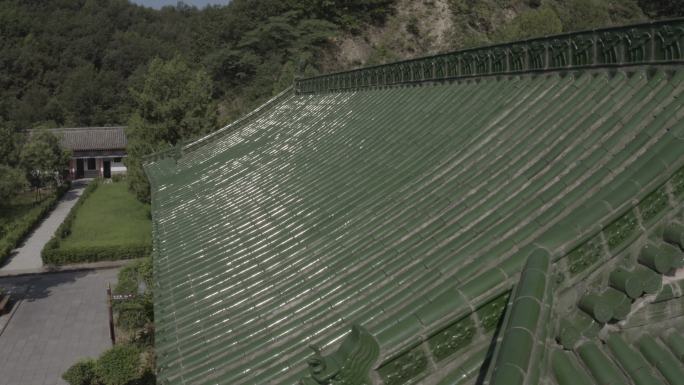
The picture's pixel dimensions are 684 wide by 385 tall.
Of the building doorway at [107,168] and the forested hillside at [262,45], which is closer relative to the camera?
the building doorway at [107,168]

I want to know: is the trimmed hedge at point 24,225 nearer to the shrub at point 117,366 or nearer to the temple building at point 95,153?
the temple building at point 95,153

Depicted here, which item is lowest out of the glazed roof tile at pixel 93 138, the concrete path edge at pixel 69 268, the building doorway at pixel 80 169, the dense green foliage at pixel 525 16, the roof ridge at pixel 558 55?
the building doorway at pixel 80 169

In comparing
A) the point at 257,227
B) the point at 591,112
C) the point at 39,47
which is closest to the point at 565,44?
the point at 591,112

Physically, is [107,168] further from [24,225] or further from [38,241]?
[38,241]

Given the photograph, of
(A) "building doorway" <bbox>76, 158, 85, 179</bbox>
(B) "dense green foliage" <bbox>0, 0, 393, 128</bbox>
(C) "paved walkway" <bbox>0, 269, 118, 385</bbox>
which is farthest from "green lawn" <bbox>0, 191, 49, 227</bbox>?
(B) "dense green foliage" <bbox>0, 0, 393, 128</bbox>

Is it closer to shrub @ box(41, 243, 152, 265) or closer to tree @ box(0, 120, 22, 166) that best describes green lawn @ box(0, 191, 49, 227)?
tree @ box(0, 120, 22, 166)

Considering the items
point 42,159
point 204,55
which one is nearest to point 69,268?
point 42,159

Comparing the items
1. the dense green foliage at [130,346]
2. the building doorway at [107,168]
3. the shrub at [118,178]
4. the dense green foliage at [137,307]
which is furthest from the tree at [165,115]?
the building doorway at [107,168]
